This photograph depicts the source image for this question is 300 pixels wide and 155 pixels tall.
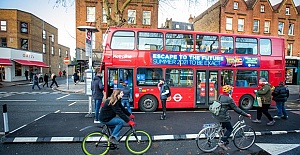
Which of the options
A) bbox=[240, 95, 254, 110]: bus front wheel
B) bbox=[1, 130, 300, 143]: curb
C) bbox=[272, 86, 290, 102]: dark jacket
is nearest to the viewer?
bbox=[1, 130, 300, 143]: curb

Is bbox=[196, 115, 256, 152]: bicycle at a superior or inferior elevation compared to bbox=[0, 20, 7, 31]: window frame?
inferior

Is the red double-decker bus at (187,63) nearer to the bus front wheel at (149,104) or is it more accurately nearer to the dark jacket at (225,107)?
the bus front wheel at (149,104)

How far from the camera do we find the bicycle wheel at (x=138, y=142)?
14.0ft

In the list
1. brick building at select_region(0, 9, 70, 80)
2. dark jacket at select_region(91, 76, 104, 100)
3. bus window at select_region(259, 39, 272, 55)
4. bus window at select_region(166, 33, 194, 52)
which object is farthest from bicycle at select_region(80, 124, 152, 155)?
brick building at select_region(0, 9, 70, 80)

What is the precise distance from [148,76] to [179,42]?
7.76ft

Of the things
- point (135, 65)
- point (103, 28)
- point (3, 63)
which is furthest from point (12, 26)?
point (135, 65)

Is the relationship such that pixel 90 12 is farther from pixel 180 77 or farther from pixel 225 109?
pixel 225 109

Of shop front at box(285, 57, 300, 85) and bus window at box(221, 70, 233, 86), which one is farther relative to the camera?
shop front at box(285, 57, 300, 85)

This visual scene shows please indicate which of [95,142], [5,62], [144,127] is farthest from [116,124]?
[5,62]

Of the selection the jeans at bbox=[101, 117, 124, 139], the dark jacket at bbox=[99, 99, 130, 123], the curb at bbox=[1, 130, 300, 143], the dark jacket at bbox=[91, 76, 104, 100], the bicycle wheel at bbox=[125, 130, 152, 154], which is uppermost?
the dark jacket at bbox=[91, 76, 104, 100]

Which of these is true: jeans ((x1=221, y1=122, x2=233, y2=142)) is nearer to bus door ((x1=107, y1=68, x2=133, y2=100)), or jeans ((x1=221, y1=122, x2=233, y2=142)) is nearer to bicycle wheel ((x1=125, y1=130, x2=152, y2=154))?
bicycle wheel ((x1=125, y1=130, x2=152, y2=154))

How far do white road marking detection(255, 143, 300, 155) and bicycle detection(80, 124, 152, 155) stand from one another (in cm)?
317

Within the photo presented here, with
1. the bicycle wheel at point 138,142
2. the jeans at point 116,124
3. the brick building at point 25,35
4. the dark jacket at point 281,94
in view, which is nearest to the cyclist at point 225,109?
the bicycle wheel at point 138,142

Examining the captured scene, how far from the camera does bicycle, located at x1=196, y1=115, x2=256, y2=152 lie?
440 centimetres
